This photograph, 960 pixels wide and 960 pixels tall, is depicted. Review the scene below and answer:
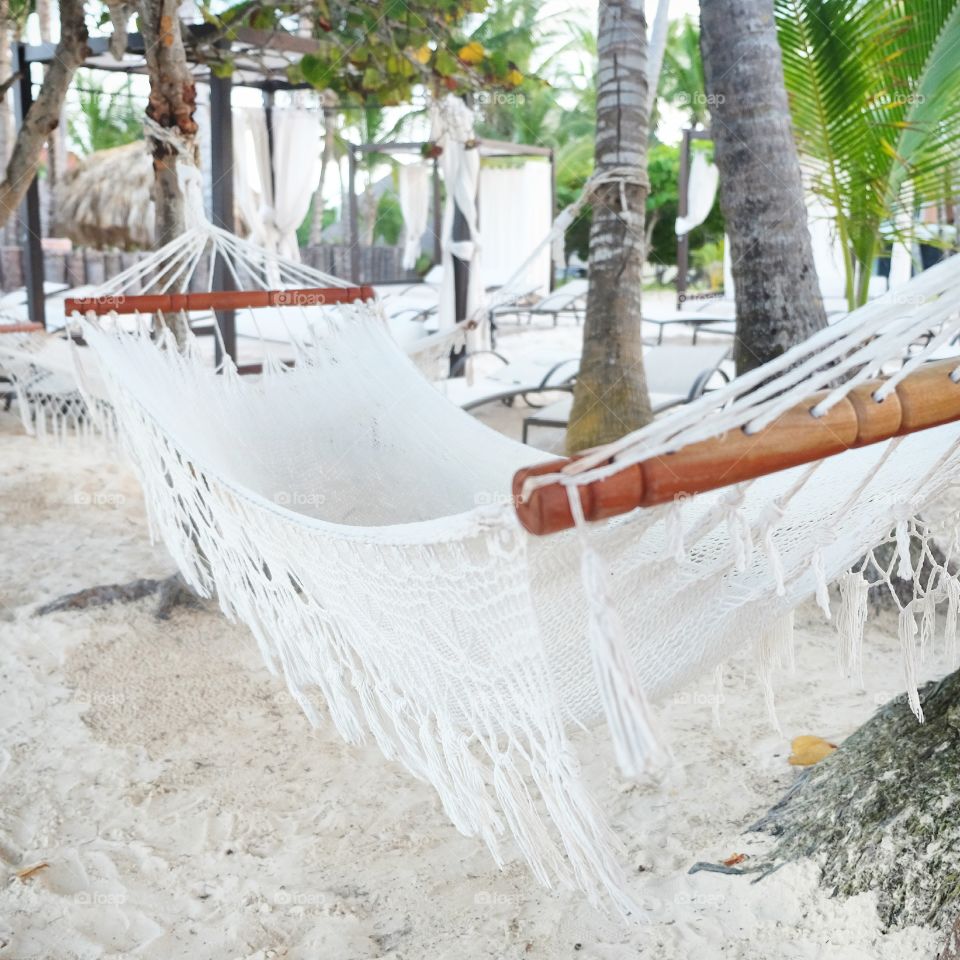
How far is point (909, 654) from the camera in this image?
113cm

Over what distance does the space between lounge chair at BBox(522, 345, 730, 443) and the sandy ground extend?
1356 mm

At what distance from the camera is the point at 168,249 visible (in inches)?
78.4

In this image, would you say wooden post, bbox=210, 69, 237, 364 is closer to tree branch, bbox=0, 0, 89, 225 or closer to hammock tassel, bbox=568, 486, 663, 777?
tree branch, bbox=0, 0, 89, 225

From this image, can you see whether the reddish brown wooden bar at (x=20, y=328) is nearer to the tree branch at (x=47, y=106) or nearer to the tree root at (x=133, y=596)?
the tree branch at (x=47, y=106)

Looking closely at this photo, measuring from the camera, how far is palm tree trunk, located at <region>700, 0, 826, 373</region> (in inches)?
89.6

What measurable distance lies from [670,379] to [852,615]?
8.90ft

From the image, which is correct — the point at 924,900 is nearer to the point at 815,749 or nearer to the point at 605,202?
the point at 815,749

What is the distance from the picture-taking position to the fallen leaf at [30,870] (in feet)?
4.37

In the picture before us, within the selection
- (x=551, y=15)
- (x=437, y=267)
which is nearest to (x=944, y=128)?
(x=437, y=267)
